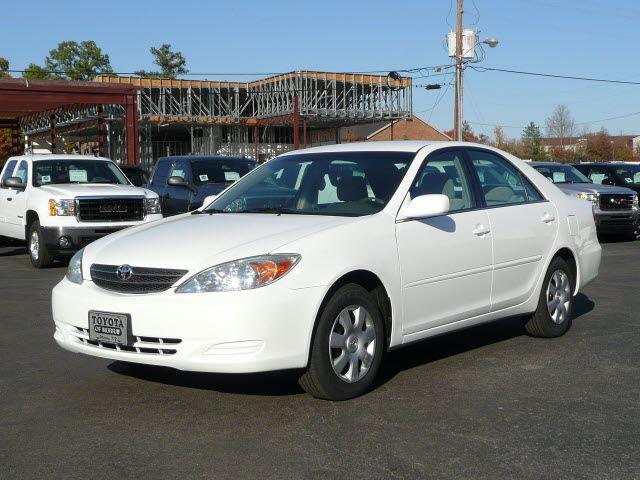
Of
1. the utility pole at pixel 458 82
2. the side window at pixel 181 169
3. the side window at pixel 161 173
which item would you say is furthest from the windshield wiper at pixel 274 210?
the utility pole at pixel 458 82

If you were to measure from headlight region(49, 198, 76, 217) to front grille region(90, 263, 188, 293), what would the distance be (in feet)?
26.3

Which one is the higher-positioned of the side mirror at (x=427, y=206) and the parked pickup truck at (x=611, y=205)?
the side mirror at (x=427, y=206)

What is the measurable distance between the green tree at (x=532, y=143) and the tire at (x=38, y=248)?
65732 mm

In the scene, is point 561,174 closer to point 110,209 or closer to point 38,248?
point 110,209

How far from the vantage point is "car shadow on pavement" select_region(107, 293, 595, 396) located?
586 cm

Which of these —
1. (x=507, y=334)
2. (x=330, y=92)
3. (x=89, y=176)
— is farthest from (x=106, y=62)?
(x=507, y=334)

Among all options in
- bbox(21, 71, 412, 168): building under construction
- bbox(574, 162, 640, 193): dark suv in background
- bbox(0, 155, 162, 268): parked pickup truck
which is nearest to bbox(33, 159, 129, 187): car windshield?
bbox(0, 155, 162, 268): parked pickup truck

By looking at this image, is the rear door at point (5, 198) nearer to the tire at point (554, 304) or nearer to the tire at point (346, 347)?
the tire at point (554, 304)

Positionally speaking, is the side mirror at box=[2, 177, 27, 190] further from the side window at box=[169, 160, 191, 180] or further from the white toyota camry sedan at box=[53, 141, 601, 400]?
the white toyota camry sedan at box=[53, 141, 601, 400]

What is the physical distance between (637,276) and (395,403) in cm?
754

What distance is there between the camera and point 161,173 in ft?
54.0

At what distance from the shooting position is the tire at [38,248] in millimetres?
13367

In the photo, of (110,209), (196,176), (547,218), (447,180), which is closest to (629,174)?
(196,176)

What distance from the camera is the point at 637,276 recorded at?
12.0 metres
